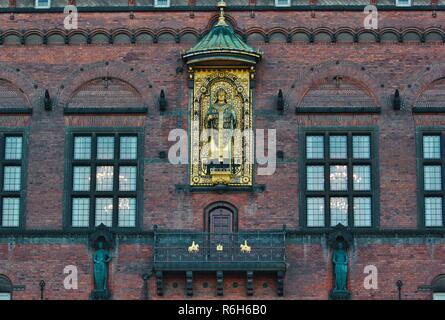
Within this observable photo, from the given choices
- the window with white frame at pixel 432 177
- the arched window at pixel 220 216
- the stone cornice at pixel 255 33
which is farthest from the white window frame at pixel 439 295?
the stone cornice at pixel 255 33

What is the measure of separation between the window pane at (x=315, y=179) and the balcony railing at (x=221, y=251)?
6.56 feet

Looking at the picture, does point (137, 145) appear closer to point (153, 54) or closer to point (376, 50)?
point (153, 54)

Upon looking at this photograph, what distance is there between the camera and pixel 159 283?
39594mm

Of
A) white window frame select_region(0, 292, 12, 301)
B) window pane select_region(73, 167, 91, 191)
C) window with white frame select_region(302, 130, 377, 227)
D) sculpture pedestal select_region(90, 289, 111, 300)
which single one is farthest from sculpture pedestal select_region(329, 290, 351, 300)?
white window frame select_region(0, 292, 12, 301)

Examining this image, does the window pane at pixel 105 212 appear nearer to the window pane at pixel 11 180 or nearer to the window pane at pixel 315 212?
the window pane at pixel 11 180

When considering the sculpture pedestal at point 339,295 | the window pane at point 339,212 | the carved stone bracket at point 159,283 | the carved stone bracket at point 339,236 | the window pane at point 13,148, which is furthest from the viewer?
the window pane at point 13,148

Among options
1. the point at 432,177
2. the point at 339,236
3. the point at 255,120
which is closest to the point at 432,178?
the point at 432,177

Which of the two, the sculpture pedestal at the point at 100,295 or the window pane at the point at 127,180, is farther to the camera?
the window pane at the point at 127,180

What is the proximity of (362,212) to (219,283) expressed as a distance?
210 inches

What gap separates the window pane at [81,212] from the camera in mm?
40719

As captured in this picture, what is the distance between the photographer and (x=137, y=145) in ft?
135

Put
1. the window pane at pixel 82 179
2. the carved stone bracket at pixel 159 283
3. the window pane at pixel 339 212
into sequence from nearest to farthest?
the carved stone bracket at pixel 159 283 < the window pane at pixel 339 212 < the window pane at pixel 82 179

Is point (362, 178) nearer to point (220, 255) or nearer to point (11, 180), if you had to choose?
point (220, 255)
